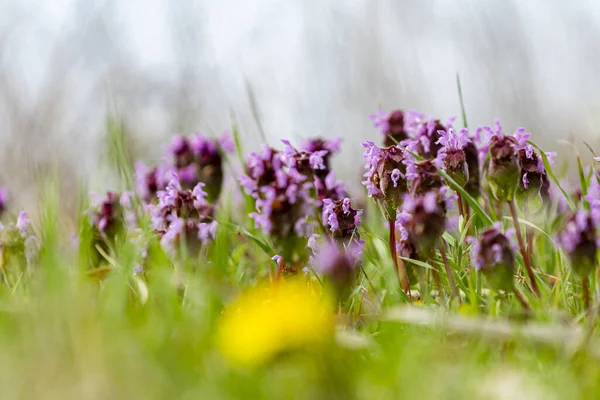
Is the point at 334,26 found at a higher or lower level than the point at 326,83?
higher

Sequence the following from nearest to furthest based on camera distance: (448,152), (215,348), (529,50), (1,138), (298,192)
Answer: (215,348) < (298,192) < (448,152) < (1,138) < (529,50)

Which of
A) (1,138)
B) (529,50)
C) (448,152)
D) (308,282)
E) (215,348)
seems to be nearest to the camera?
(215,348)

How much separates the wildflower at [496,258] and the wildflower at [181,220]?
2.26ft

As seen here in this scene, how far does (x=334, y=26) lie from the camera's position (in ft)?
17.6

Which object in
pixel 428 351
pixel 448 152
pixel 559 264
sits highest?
pixel 448 152

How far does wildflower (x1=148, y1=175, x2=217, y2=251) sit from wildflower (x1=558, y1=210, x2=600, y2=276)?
85 cm

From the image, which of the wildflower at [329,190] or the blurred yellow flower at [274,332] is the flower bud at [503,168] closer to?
the wildflower at [329,190]

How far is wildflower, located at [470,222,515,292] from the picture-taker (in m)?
1.39

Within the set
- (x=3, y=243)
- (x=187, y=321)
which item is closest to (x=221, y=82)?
(x=3, y=243)

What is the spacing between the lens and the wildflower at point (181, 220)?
174 cm

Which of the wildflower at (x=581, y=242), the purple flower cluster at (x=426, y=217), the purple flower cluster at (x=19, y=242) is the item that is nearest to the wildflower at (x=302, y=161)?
the purple flower cluster at (x=426, y=217)

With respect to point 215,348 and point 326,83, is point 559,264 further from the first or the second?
point 326,83

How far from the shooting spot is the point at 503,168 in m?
1.57

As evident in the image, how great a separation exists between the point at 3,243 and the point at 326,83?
3.50 meters
